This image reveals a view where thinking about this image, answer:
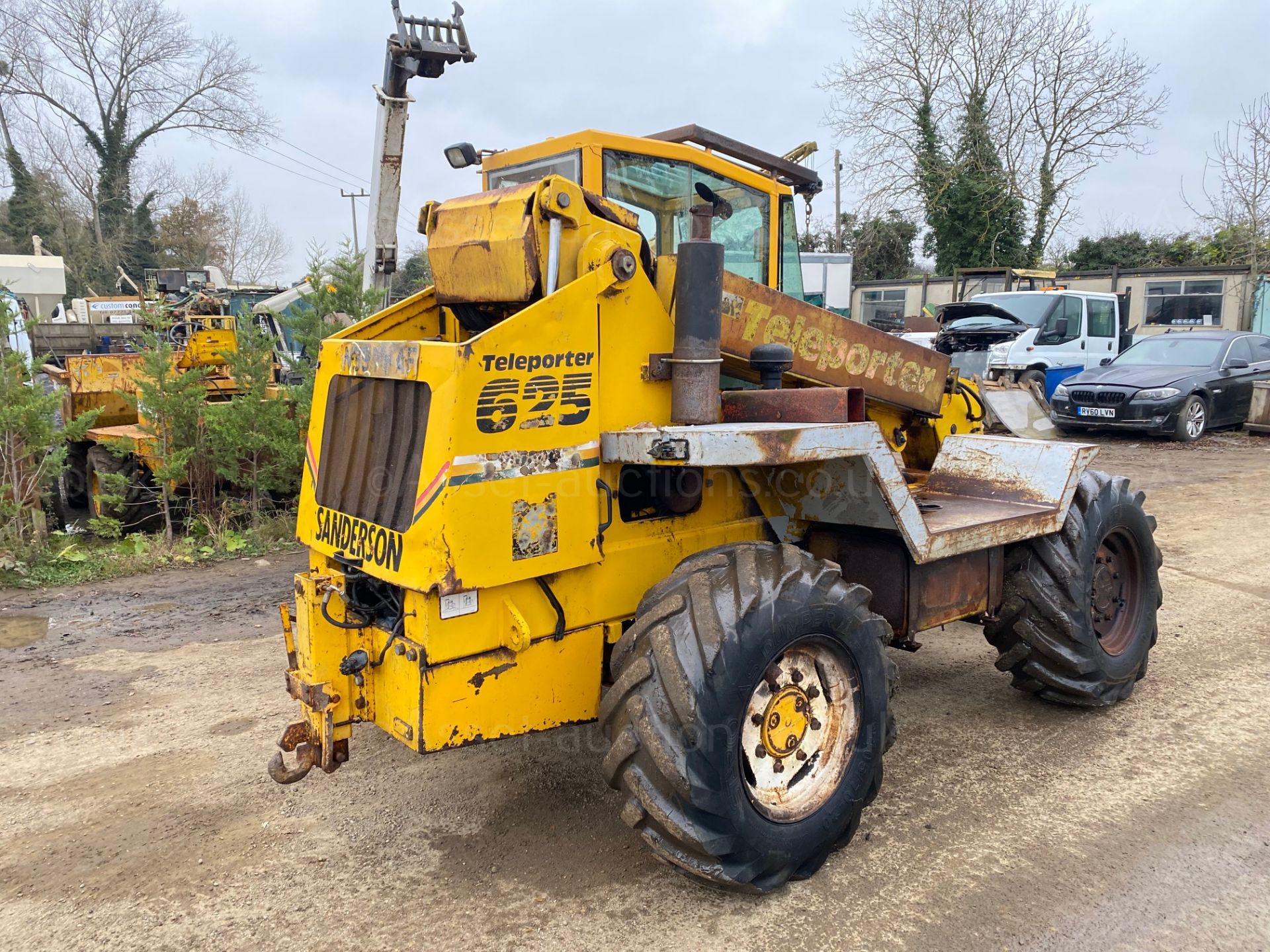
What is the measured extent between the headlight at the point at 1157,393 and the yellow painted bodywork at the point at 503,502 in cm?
1202

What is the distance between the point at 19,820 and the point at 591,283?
10.0 feet

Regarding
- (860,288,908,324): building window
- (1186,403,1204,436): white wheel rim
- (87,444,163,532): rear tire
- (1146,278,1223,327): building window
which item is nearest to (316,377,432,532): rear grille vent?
(87,444,163,532): rear tire

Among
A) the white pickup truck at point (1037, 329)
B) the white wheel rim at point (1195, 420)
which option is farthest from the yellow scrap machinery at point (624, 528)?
the white pickup truck at point (1037, 329)

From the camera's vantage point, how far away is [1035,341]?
15391 millimetres

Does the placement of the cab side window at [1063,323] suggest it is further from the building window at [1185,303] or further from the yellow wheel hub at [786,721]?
the yellow wheel hub at [786,721]

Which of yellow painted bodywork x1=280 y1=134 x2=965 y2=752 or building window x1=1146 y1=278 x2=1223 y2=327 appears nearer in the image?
yellow painted bodywork x1=280 y1=134 x2=965 y2=752

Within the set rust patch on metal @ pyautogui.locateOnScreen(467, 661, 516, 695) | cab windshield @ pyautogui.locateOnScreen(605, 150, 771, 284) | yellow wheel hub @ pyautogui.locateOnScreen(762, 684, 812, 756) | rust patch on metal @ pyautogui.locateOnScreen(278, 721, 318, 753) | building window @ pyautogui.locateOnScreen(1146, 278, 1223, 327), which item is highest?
building window @ pyautogui.locateOnScreen(1146, 278, 1223, 327)

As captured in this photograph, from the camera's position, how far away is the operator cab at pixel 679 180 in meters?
3.96

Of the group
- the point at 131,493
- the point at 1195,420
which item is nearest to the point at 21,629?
the point at 131,493

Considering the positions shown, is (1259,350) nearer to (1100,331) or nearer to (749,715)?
(1100,331)

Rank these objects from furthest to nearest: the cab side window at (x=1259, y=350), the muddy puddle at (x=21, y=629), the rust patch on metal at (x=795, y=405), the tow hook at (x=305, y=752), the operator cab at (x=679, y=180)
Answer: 1. the cab side window at (x=1259, y=350)
2. the muddy puddle at (x=21, y=629)
3. the operator cab at (x=679, y=180)
4. the rust patch on metal at (x=795, y=405)
5. the tow hook at (x=305, y=752)

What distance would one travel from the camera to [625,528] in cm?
343

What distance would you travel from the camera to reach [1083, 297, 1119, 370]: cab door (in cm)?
1589

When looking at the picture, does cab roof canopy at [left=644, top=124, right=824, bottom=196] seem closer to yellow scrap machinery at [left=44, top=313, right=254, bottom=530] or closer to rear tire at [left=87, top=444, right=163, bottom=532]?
yellow scrap machinery at [left=44, top=313, right=254, bottom=530]
